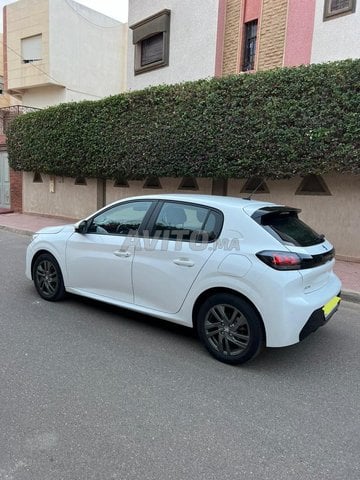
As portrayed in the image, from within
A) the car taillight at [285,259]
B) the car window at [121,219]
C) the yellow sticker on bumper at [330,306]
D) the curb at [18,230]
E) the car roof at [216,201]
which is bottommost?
the curb at [18,230]

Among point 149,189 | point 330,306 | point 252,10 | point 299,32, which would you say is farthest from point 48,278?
A: point 252,10


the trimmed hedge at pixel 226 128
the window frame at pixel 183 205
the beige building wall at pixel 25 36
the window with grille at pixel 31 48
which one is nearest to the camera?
the window frame at pixel 183 205

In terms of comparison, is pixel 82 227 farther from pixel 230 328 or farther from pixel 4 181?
pixel 4 181

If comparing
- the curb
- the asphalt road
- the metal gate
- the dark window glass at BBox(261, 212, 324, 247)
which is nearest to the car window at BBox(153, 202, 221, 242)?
the dark window glass at BBox(261, 212, 324, 247)

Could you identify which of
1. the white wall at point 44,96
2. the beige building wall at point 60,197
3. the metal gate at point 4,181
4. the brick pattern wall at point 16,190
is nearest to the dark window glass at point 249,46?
the beige building wall at point 60,197

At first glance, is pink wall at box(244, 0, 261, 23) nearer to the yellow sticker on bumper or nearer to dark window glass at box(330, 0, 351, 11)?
dark window glass at box(330, 0, 351, 11)

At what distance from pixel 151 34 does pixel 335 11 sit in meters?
6.62

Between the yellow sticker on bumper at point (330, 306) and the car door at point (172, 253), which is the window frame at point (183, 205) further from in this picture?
the yellow sticker on bumper at point (330, 306)

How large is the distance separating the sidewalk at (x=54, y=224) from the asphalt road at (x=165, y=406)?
1.66 metres

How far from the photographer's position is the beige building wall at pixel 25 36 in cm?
1909

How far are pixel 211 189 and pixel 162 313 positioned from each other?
686 centimetres

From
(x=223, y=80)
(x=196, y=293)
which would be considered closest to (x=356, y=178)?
(x=223, y=80)

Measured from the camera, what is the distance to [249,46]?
11.4 m

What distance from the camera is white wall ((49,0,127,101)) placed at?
1925 cm
